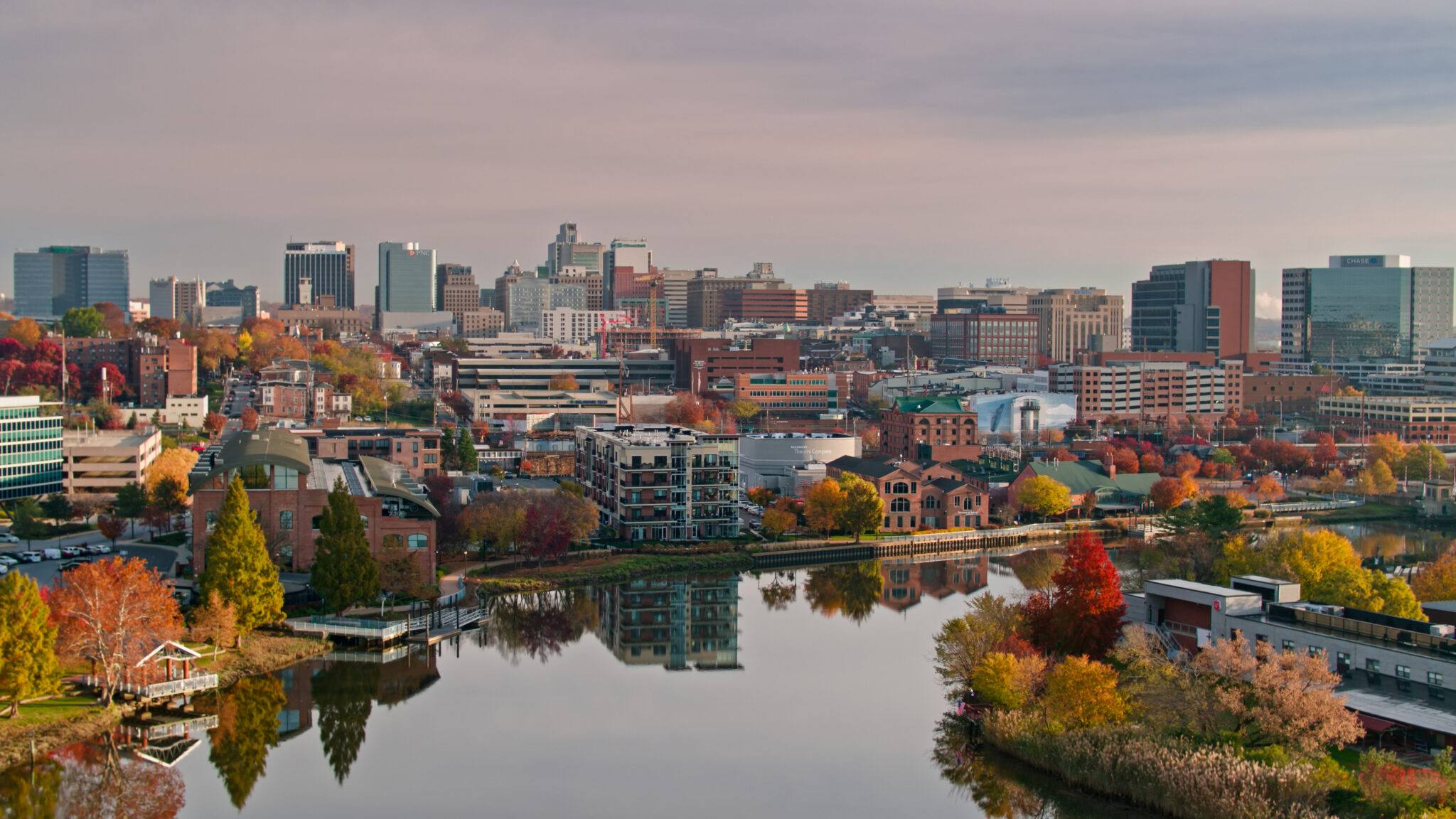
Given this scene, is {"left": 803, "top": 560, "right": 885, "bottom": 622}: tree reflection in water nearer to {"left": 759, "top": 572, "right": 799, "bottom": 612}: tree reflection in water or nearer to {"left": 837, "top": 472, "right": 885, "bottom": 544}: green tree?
{"left": 759, "top": 572, "right": 799, "bottom": 612}: tree reflection in water

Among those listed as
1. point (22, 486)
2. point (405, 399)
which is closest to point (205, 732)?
point (22, 486)

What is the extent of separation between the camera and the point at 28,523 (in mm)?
23578

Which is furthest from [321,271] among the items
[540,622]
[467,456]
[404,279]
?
[540,622]

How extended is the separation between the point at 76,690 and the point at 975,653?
9087mm

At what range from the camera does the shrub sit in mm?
11656

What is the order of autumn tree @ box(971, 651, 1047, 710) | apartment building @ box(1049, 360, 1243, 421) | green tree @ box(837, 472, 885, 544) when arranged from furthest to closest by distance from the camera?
apartment building @ box(1049, 360, 1243, 421), green tree @ box(837, 472, 885, 544), autumn tree @ box(971, 651, 1047, 710)

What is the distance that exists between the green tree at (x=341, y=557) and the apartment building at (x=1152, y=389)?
1407 inches

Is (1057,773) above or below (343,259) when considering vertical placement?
below

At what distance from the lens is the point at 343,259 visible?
124750 mm

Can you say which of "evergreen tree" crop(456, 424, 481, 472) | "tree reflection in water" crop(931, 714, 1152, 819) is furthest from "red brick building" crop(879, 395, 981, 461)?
"tree reflection in water" crop(931, 714, 1152, 819)

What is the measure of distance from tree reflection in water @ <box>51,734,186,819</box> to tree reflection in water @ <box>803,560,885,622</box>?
10195 mm

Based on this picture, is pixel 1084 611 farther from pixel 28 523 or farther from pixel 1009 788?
pixel 28 523

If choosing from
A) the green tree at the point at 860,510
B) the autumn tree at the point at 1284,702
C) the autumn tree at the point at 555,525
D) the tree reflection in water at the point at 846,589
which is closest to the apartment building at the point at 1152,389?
the green tree at the point at 860,510

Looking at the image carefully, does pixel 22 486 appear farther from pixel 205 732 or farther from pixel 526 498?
pixel 205 732
